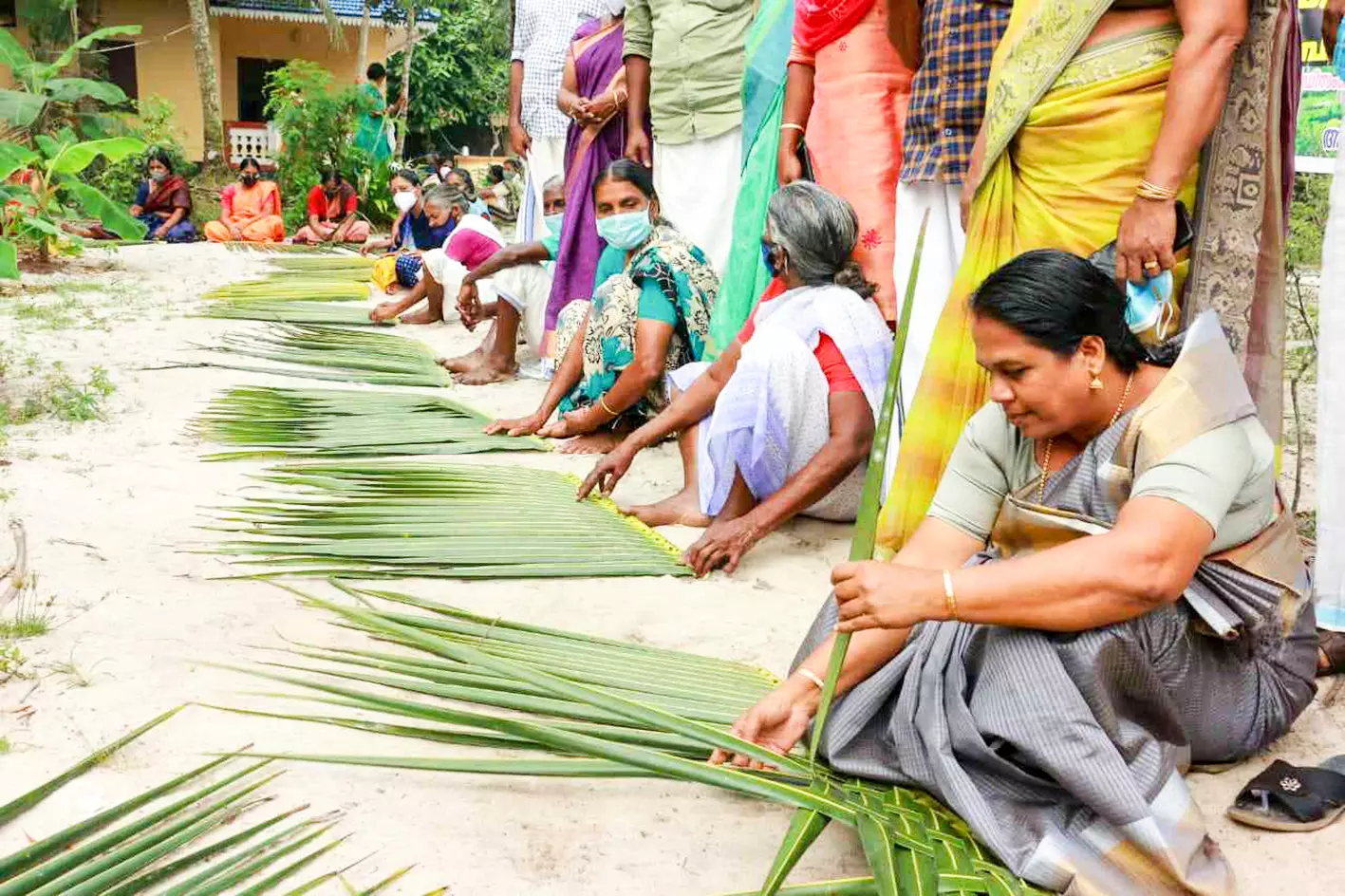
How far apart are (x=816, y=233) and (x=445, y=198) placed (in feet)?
18.7

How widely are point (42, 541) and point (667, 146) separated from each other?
8.31ft

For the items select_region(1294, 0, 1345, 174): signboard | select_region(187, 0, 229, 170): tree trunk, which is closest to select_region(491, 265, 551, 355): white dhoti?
select_region(1294, 0, 1345, 174): signboard

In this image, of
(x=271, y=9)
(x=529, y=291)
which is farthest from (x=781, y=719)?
(x=271, y=9)

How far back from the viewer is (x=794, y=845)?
1.48 metres

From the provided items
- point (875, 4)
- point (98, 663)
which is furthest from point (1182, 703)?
point (875, 4)

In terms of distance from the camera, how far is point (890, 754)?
1.85m

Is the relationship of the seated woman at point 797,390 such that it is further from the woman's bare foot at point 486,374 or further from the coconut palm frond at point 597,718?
the woman's bare foot at point 486,374

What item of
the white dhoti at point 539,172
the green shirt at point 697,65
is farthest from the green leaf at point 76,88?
the green shirt at point 697,65

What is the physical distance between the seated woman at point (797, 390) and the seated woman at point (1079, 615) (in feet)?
3.27

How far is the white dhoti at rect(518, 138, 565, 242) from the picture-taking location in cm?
590

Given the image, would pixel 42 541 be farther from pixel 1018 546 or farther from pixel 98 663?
pixel 1018 546

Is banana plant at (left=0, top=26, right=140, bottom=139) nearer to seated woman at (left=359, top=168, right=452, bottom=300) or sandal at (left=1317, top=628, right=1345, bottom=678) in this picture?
seated woman at (left=359, top=168, right=452, bottom=300)

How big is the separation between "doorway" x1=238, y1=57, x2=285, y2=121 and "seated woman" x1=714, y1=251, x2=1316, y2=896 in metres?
17.8

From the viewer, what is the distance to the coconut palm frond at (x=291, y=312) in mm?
6340
